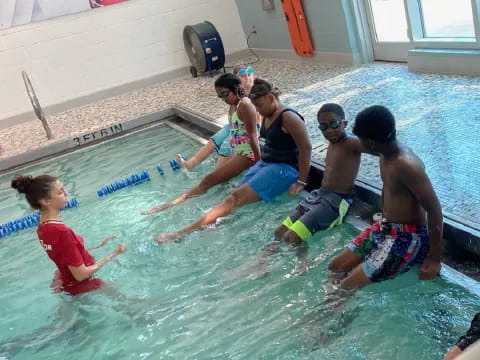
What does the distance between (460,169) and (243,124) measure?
181 centimetres

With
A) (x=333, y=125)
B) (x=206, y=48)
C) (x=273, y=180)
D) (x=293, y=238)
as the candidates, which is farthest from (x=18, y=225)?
(x=206, y=48)

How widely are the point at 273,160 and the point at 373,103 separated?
5.17ft

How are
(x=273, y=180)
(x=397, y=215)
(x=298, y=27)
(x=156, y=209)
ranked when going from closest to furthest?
(x=397, y=215) < (x=273, y=180) < (x=156, y=209) < (x=298, y=27)

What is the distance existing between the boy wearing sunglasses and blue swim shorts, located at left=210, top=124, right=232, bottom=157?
177cm

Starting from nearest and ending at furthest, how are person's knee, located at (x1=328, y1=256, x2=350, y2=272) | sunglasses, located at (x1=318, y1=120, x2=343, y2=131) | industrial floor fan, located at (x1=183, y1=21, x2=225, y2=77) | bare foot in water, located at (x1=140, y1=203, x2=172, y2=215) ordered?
person's knee, located at (x1=328, y1=256, x2=350, y2=272) → sunglasses, located at (x1=318, y1=120, x2=343, y2=131) → bare foot in water, located at (x1=140, y1=203, x2=172, y2=215) → industrial floor fan, located at (x1=183, y1=21, x2=225, y2=77)

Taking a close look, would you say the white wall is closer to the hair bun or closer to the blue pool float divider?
the blue pool float divider

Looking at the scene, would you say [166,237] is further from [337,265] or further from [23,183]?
[337,265]

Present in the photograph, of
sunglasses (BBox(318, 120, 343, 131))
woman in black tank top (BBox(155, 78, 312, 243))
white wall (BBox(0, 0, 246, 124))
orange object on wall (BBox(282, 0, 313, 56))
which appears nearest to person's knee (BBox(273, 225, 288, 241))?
woman in black tank top (BBox(155, 78, 312, 243))

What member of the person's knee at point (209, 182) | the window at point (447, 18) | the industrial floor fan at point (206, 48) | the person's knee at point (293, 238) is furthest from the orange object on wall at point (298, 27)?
the person's knee at point (293, 238)

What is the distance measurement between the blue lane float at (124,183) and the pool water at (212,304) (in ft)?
1.98

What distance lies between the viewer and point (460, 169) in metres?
3.18

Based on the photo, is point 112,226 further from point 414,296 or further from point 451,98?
point 451,98

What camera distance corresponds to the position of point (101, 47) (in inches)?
408

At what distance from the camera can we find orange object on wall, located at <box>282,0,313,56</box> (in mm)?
8031
